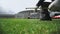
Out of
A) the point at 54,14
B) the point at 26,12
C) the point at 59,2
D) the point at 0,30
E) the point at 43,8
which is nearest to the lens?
the point at 0,30

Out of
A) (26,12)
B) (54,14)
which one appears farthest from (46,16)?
(26,12)

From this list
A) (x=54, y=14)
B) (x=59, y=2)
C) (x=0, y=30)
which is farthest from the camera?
(x=54, y=14)

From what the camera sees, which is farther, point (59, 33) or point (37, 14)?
point (37, 14)

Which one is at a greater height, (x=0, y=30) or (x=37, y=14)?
(x=0, y=30)

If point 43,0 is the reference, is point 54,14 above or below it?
below

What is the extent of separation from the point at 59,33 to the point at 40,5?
2364cm

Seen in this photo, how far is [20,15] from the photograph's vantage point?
5722 cm

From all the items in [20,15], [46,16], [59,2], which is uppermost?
[59,2]

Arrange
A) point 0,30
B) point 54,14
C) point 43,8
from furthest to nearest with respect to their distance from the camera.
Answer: point 54,14
point 43,8
point 0,30

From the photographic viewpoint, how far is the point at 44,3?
28.3m

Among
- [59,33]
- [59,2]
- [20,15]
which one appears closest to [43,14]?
[59,2]

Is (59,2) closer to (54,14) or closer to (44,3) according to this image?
(44,3)

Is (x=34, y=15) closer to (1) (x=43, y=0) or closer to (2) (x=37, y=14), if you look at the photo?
(2) (x=37, y=14)

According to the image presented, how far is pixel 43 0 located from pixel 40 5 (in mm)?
860
